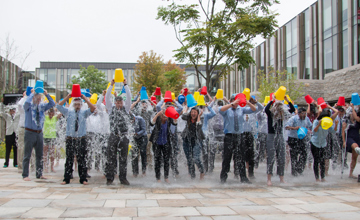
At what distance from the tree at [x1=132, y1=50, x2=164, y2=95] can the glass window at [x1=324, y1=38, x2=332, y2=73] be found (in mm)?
14254

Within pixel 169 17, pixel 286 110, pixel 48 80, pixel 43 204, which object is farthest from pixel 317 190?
pixel 48 80

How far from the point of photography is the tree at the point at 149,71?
31203mm

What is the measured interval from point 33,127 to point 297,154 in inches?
247

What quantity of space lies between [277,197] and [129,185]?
2.93m

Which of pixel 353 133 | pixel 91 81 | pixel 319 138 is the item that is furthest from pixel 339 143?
pixel 91 81

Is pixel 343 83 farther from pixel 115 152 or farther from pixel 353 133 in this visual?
pixel 115 152

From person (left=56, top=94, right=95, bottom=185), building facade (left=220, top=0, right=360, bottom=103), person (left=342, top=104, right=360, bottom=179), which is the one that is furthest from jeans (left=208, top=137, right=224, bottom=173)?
building facade (left=220, top=0, right=360, bottom=103)

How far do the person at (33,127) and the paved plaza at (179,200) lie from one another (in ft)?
1.44

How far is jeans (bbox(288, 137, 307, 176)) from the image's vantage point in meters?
8.00

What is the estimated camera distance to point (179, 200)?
5215mm

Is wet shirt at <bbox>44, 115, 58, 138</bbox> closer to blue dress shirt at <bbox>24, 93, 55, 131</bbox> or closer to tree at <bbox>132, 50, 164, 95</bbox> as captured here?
blue dress shirt at <bbox>24, 93, 55, 131</bbox>

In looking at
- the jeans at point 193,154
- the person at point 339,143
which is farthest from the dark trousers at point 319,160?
the jeans at point 193,154

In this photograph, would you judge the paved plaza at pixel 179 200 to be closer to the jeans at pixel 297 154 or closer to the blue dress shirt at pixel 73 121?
the jeans at pixel 297 154

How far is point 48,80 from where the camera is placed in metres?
57.5
